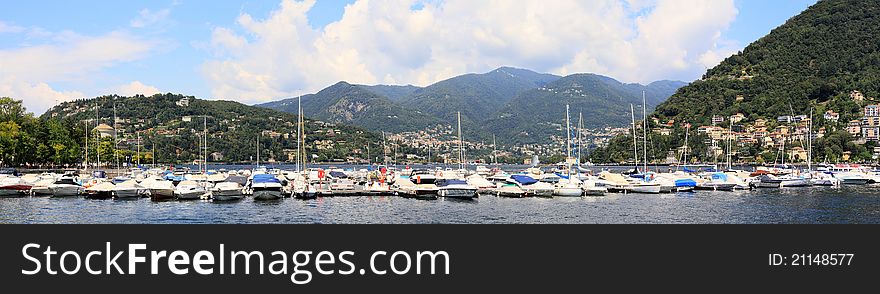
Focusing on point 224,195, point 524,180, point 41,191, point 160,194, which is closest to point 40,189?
point 41,191

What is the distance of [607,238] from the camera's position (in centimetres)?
1647

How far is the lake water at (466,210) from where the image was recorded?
42.9 meters

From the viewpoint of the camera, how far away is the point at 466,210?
48875 millimetres

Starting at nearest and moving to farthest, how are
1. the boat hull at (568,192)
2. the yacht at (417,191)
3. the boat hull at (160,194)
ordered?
the boat hull at (160,194)
the yacht at (417,191)
the boat hull at (568,192)

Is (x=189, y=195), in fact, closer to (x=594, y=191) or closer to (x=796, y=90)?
(x=594, y=191)

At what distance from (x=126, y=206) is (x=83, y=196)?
12.6 metres

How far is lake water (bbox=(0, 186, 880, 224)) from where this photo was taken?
42.9m

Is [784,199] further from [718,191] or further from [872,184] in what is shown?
[872,184]

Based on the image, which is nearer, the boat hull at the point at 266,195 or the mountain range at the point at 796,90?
the boat hull at the point at 266,195

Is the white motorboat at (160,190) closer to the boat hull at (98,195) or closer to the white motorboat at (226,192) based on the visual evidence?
the boat hull at (98,195)

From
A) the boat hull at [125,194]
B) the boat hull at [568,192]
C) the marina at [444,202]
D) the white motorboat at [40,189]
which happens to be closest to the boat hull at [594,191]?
the marina at [444,202]

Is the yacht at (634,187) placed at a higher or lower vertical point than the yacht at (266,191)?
lower

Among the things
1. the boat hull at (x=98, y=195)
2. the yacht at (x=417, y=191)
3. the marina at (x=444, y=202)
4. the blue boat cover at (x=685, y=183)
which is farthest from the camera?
the blue boat cover at (x=685, y=183)

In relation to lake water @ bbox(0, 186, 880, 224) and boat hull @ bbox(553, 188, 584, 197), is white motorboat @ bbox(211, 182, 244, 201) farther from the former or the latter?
boat hull @ bbox(553, 188, 584, 197)
